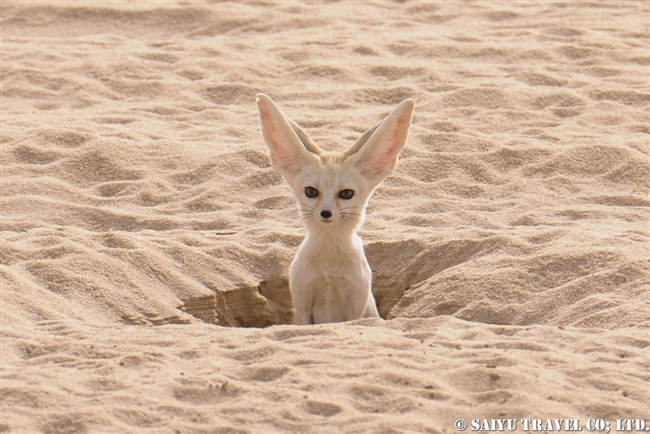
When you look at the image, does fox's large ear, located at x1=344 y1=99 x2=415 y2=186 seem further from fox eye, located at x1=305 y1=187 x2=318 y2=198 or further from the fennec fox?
fox eye, located at x1=305 y1=187 x2=318 y2=198

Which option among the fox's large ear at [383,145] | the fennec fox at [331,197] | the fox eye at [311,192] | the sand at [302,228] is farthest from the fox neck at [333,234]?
the sand at [302,228]

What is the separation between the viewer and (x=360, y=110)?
27.6 ft

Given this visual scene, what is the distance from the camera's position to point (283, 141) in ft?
17.0

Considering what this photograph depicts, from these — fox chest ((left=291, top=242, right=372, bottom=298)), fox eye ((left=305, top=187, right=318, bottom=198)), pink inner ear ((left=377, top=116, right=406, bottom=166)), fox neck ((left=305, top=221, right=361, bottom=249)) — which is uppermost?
pink inner ear ((left=377, top=116, right=406, bottom=166))

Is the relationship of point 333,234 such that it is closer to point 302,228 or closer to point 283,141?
point 283,141

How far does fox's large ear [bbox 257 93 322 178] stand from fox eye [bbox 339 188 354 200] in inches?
10.8

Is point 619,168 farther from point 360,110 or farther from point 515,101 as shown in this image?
point 360,110

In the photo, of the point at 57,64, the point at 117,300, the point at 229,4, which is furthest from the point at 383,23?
the point at 117,300

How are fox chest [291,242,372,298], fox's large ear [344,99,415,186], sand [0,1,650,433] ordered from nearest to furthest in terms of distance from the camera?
sand [0,1,650,433] → fox's large ear [344,99,415,186] → fox chest [291,242,372,298]

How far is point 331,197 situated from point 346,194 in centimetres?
12

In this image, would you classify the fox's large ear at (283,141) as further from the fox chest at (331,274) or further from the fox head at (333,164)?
the fox chest at (331,274)

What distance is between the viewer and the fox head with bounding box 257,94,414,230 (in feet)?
16.5

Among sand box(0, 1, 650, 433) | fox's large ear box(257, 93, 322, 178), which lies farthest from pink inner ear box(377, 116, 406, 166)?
sand box(0, 1, 650, 433)

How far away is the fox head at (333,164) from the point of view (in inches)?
198
